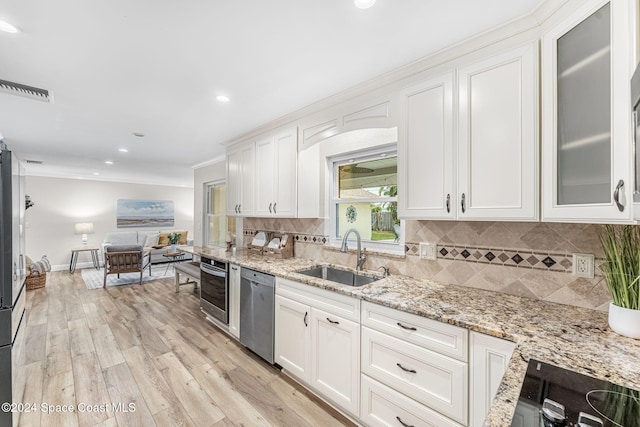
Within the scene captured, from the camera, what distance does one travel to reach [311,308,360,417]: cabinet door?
5.97 feet

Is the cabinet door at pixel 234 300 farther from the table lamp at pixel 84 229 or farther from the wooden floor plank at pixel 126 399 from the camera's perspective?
the table lamp at pixel 84 229

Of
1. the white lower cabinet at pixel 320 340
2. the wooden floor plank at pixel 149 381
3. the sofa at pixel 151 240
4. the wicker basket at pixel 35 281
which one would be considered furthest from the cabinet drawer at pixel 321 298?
the sofa at pixel 151 240

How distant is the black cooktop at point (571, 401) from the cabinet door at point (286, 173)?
2306 mm

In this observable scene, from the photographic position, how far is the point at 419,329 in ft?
4.89

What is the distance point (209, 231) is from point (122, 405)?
3.83 metres

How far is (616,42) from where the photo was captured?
1037mm

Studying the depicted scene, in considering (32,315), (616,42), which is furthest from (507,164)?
(32,315)

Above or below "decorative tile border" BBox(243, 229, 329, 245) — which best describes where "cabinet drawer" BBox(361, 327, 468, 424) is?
below

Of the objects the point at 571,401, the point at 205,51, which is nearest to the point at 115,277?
the point at 205,51

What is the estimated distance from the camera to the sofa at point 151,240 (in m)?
7.52

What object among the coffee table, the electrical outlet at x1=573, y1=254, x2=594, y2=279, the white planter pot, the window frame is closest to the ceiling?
the window frame

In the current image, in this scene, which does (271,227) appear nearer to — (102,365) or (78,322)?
(102,365)

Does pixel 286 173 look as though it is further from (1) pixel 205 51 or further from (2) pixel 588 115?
(2) pixel 588 115

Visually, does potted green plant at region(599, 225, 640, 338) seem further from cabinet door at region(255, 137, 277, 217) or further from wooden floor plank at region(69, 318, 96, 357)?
wooden floor plank at region(69, 318, 96, 357)
